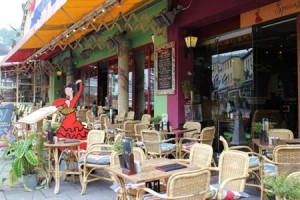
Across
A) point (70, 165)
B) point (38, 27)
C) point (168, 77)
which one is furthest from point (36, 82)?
point (70, 165)

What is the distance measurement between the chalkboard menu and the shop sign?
1.94 m

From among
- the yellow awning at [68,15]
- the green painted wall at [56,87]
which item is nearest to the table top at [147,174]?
the yellow awning at [68,15]

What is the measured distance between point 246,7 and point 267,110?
6.82ft

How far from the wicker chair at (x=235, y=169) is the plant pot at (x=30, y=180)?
3.05 m

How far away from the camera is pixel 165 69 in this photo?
8352 millimetres

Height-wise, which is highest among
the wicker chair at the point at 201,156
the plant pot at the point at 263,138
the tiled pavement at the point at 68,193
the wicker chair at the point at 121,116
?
the wicker chair at the point at 121,116

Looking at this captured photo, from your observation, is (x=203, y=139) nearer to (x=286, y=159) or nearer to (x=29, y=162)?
(x=286, y=159)

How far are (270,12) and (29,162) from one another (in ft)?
16.1

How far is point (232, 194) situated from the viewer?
3.12 m

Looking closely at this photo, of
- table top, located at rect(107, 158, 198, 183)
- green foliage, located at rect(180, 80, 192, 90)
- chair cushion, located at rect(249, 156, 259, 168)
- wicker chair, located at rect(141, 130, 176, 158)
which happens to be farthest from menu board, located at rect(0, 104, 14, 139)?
chair cushion, located at rect(249, 156, 259, 168)

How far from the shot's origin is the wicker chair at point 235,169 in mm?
3262

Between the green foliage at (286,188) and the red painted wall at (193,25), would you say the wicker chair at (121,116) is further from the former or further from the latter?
the green foliage at (286,188)

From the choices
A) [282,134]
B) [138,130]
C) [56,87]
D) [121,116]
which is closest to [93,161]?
[138,130]

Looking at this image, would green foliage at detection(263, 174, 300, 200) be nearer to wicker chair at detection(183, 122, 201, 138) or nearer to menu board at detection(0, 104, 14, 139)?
wicker chair at detection(183, 122, 201, 138)
